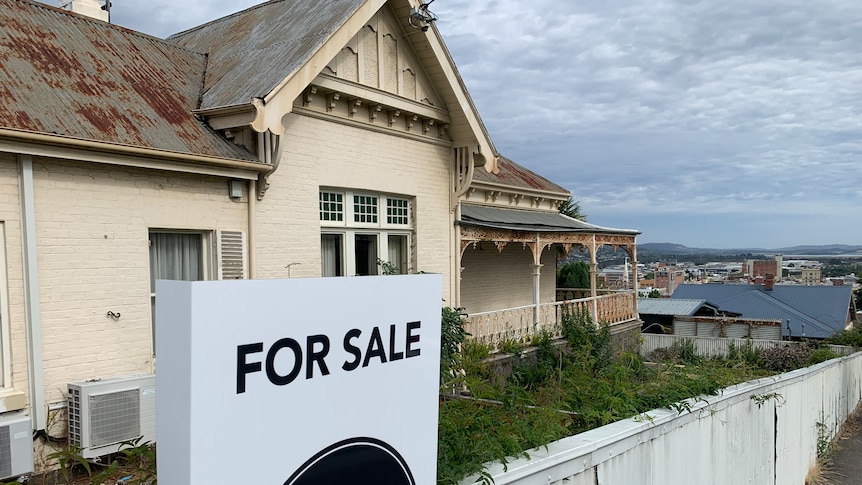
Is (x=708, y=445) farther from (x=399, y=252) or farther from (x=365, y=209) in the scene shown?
(x=399, y=252)

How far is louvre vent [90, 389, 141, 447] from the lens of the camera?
688 centimetres

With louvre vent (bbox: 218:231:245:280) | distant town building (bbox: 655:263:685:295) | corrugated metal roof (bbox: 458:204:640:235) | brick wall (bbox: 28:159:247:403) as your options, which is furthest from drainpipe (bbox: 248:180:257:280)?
distant town building (bbox: 655:263:685:295)

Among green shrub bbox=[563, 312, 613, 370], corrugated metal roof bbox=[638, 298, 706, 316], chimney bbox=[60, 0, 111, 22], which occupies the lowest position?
corrugated metal roof bbox=[638, 298, 706, 316]

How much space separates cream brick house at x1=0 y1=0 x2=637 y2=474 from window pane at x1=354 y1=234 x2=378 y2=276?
0.03m

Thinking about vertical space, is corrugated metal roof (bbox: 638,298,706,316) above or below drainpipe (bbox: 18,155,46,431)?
below

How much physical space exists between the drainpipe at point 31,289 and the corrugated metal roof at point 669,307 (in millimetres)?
32166

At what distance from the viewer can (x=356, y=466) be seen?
8.91 feet

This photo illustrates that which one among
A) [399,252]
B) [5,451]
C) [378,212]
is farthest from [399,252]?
[5,451]

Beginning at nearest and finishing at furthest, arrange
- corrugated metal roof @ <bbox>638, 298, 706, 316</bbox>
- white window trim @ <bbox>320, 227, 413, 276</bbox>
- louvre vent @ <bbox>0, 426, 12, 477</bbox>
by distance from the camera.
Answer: louvre vent @ <bbox>0, 426, 12, 477</bbox> → white window trim @ <bbox>320, 227, 413, 276</bbox> → corrugated metal roof @ <bbox>638, 298, 706, 316</bbox>

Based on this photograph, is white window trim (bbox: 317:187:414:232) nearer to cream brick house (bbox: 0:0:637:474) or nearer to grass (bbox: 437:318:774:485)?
cream brick house (bbox: 0:0:637:474)

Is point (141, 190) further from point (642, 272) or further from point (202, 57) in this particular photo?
point (642, 272)

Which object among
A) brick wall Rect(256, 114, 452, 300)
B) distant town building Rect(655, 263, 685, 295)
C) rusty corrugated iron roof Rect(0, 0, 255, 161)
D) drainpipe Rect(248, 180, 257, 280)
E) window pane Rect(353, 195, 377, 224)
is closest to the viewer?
rusty corrugated iron roof Rect(0, 0, 255, 161)

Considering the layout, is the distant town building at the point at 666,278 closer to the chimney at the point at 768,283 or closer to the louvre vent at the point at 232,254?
the chimney at the point at 768,283

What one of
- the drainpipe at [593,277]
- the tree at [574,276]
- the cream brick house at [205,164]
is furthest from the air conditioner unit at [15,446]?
the tree at [574,276]
